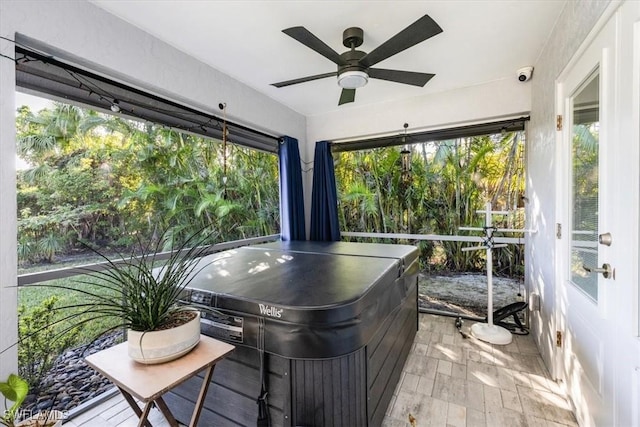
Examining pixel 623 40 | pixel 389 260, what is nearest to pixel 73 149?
pixel 389 260

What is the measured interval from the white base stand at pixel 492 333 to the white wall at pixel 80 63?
10.6 ft

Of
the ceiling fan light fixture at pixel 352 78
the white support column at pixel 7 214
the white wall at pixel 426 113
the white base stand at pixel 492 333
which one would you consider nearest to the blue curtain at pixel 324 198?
the white wall at pixel 426 113

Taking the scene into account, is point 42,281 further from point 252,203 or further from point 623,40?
point 623,40

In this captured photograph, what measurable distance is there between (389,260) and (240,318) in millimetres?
1123

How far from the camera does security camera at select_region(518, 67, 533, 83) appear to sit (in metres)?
2.51

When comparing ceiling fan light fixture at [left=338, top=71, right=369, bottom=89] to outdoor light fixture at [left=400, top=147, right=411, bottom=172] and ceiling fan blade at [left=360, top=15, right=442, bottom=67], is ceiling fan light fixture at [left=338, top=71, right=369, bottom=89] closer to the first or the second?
ceiling fan blade at [left=360, top=15, right=442, bottom=67]

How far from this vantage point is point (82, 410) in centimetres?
172

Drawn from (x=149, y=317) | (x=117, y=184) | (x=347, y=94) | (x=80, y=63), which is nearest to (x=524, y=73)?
(x=347, y=94)

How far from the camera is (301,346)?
1.13m

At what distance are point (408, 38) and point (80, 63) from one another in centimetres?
204

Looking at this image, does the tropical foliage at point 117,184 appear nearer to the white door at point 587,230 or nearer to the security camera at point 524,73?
the white door at point 587,230

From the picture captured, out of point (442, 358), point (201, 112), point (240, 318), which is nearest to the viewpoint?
point (240, 318)

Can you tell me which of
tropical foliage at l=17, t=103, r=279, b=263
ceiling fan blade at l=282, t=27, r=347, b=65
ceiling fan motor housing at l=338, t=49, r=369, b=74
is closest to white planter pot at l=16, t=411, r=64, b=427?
tropical foliage at l=17, t=103, r=279, b=263

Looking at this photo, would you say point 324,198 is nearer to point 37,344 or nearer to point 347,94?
point 347,94
